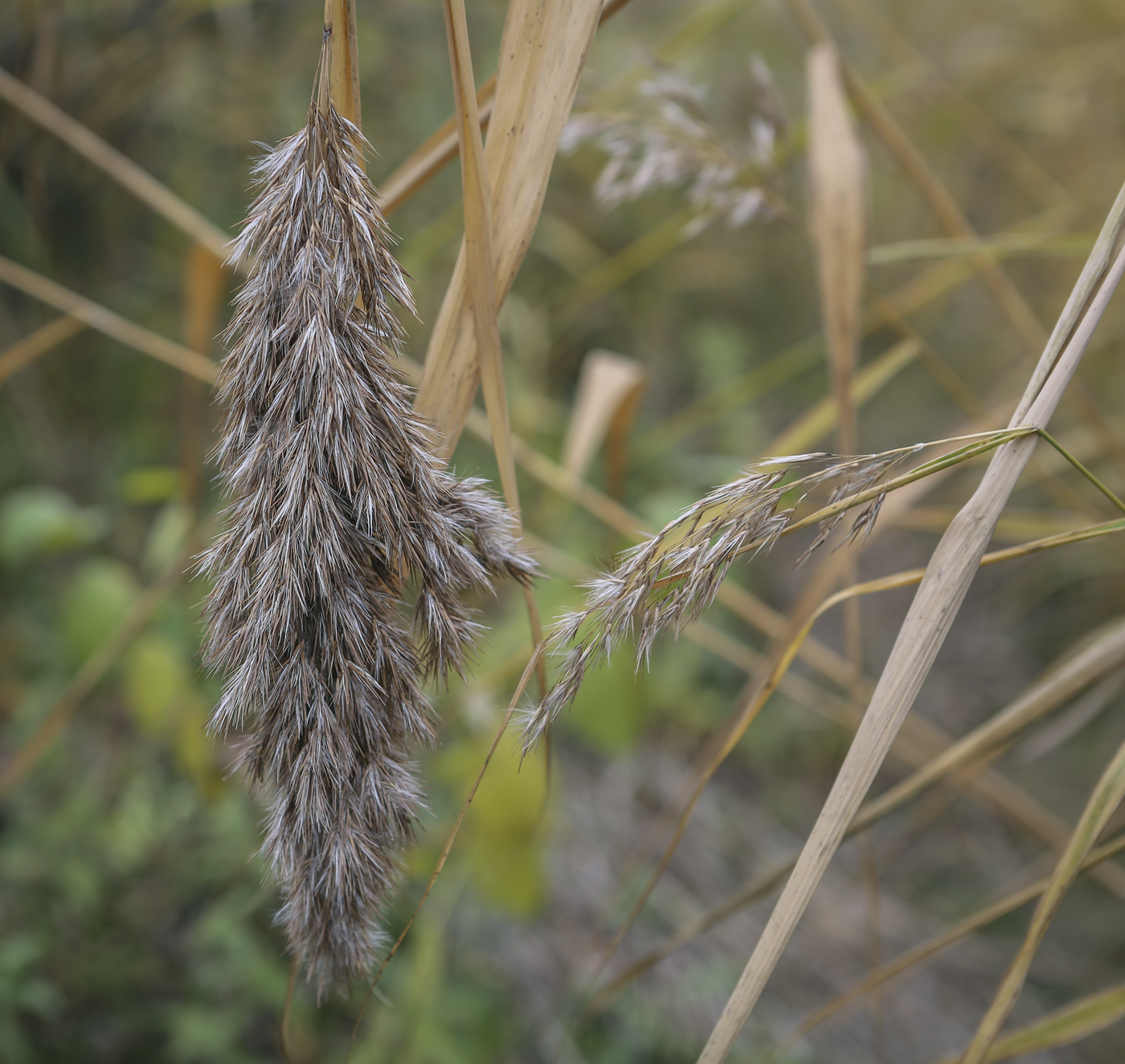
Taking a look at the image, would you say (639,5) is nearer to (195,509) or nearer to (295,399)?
(195,509)

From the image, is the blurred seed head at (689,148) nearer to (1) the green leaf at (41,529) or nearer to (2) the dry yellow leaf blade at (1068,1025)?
(2) the dry yellow leaf blade at (1068,1025)

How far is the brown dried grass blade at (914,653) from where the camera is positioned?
43 cm

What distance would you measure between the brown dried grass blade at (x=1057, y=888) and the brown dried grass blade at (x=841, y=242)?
1.21ft

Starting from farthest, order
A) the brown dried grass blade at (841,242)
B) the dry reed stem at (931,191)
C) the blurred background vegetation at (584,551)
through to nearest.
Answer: the blurred background vegetation at (584,551), the dry reed stem at (931,191), the brown dried grass blade at (841,242)

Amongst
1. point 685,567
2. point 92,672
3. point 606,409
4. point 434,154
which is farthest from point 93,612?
point 685,567

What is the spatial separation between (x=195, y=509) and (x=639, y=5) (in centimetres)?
254

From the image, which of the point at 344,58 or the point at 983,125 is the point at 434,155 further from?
the point at 983,125

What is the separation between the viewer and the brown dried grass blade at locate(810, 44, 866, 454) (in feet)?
2.51

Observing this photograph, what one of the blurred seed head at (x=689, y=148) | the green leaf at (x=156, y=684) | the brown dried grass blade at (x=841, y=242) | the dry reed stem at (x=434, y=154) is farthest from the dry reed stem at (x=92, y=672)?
the brown dried grass blade at (x=841, y=242)

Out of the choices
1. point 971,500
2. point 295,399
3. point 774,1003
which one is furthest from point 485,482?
point 774,1003

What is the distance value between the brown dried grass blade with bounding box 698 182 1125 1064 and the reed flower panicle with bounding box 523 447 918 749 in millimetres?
54

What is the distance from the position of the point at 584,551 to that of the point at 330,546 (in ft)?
2.92

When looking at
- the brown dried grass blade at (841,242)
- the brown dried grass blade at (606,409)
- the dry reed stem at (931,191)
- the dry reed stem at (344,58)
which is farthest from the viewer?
the brown dried grass blade at (606,409)

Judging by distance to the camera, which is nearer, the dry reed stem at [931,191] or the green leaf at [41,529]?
the dry reed stem at [931,191]
